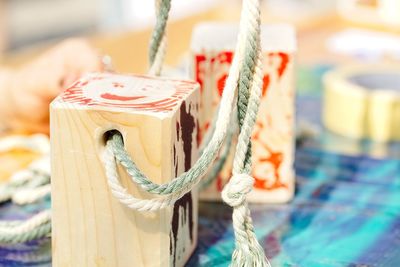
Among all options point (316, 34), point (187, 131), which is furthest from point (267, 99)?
point (316, 34)

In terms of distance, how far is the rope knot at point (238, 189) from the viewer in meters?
0.54

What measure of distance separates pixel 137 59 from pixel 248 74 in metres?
0.75

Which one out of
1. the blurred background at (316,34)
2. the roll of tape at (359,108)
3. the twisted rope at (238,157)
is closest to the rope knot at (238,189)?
the twisted rope at (238,157)

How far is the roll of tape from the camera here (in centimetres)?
89

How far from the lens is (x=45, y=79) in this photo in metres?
0.85

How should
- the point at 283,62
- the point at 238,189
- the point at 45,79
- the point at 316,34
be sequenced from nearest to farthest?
the point at 238,189 < the point at 283,62 < the point at 45,79 < the point at 316,34

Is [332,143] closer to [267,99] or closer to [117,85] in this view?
[267,99]


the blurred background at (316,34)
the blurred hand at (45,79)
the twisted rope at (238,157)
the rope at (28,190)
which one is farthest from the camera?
the blurred background at (316,34)

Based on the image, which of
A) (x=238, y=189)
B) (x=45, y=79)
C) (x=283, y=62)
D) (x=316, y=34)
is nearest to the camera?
(x=238, y=189)

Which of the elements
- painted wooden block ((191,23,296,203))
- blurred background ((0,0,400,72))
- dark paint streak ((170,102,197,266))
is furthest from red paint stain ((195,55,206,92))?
blurred background ((0,0,400,72))

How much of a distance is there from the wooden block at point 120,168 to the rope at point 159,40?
6cm

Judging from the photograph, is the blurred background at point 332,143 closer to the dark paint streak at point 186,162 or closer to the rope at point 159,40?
the dark paint streak at point 186,162

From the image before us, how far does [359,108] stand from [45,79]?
1.28 ft

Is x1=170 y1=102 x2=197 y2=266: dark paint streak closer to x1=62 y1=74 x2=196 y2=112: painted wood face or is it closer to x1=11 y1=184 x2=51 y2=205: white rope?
x1=62 y1=74 x2=196 y2=112: painted wood face
